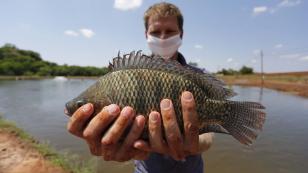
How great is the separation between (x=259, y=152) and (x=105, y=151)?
12314 millimetres

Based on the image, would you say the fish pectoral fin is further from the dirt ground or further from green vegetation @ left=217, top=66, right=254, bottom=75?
green vegetation @ left=217, top=66, right=254, bottom=75

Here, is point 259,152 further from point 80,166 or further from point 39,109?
point 39,109

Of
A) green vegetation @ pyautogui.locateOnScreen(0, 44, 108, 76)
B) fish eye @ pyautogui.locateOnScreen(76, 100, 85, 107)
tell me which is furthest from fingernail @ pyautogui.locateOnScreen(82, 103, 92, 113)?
green vegetation @ pyautogui.locateOnScreen(0, 44, 108, 76)

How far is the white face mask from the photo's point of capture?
171 inches

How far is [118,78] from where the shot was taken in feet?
8.41

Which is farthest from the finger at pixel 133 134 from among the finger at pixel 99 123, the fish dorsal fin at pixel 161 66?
the fish dorsal fin at pixel 161 66

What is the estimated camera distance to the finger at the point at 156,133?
2449mm

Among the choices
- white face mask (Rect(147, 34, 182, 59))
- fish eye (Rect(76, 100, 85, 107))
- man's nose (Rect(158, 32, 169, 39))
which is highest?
man's nose (Rect(158, 32, 169, 39))

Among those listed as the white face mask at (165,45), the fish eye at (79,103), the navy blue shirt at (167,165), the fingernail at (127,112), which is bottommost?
the navy blue shirt at (167,165)

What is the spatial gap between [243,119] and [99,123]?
4.11 ft

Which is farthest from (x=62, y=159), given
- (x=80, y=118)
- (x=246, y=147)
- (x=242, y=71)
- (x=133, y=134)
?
(x=242, y=71)

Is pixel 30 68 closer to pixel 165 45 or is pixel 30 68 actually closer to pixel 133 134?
pixel 165 45

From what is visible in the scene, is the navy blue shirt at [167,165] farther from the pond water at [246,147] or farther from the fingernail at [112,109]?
the pond water at [246,147]

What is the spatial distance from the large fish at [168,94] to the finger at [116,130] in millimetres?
82
